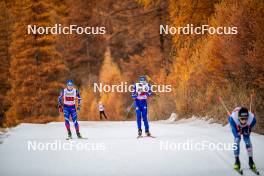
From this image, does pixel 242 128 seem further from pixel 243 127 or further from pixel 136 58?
pixel 136 58

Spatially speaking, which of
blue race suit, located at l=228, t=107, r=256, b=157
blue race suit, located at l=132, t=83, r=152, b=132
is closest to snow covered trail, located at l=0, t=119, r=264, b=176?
blue race suit, located at l=228, t=107, r=256, b=157

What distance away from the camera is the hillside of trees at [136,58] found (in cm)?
2079

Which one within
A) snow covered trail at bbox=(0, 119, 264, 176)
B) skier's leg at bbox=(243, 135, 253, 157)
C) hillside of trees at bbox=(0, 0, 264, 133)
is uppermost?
hillside of trees at bbox=(0, 0, 264, 133)

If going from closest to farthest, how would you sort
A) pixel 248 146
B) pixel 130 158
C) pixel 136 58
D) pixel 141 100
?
1. pixel 248 146
2. pixel 130 158
3. pixel 141 100
4. pixel 136 58

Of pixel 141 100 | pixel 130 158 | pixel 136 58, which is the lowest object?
pixel 130 158

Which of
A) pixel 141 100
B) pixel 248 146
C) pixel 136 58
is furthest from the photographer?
pixel 136 58

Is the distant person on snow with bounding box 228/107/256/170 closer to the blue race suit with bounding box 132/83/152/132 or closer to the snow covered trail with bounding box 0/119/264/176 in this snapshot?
the snow covered trail with bounding box 0/119/264/176

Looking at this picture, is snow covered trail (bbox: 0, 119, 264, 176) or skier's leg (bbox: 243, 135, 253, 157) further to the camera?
snow covered trail (bbox: 0, 119, 264, 176)

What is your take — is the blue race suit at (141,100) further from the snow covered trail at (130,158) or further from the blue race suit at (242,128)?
the blue race suit at (242,128)

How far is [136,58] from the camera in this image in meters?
49.5

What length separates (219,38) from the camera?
2222 centimetres

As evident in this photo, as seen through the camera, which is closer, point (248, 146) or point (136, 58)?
point (248, 146)

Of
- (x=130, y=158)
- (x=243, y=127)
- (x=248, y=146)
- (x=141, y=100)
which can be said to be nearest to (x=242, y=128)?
(x=243, y=127)

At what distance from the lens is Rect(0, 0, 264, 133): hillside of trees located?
20.8m
